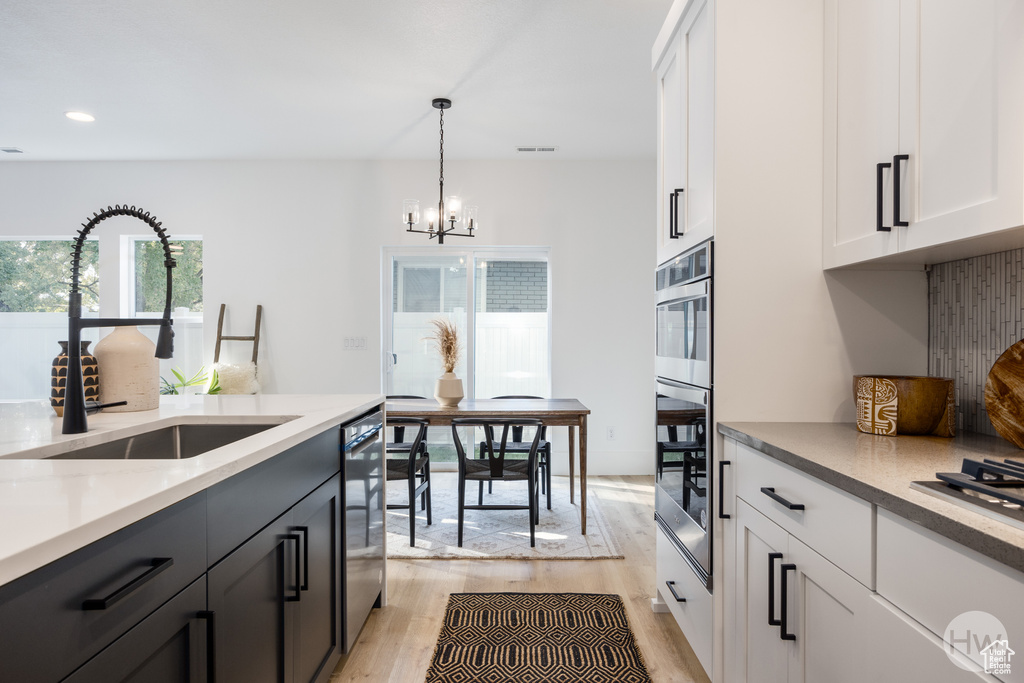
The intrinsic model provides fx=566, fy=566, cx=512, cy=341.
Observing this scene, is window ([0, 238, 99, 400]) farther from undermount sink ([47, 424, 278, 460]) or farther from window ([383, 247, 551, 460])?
undermount sink ([47, 424, 278, 460])

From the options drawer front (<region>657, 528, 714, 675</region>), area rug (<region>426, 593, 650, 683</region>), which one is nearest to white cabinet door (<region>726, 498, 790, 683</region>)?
drawer front (<region>657, 528, 714, 675</region>)

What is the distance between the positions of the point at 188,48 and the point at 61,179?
2901 millimetres

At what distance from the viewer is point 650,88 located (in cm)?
351

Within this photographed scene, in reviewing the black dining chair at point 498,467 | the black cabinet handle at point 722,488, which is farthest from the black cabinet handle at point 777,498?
the black dining chair at point 498,467

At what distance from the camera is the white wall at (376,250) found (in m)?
4.96

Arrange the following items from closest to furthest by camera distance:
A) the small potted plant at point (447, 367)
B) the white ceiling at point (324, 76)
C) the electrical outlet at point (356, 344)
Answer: the white ceiling at point (324, 76) < the small potted plant at point (447, 367) < the electrical outlet at point (356, 344)

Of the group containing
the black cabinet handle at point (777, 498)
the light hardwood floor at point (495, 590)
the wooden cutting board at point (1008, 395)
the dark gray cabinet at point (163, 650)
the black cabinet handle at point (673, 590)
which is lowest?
the light hardwood floor at point (495, 590)

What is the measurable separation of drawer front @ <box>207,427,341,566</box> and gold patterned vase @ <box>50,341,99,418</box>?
0.64 m

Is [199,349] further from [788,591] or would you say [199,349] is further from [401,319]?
[788,591]

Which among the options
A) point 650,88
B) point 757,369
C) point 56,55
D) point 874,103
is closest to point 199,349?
point 56,55

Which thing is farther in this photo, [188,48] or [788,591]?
[188,48]

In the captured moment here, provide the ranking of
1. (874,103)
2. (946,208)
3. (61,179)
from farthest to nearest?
1. (61,179)
2. (874,103)
3. (946,208)

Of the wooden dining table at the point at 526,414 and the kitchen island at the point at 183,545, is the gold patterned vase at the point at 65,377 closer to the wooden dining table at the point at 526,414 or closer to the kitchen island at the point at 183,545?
the kitchen island at the point at 183,545

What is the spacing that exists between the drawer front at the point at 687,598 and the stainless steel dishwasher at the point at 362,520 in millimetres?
1154
